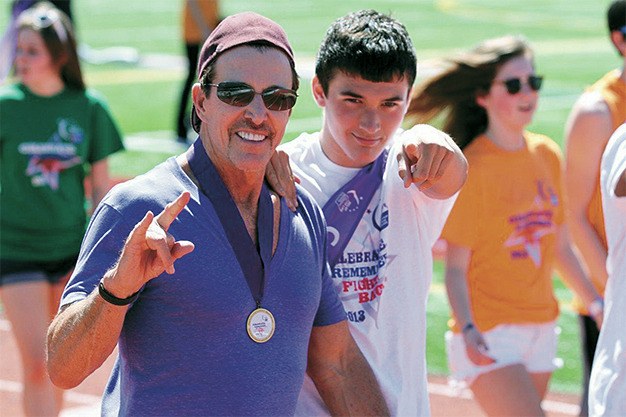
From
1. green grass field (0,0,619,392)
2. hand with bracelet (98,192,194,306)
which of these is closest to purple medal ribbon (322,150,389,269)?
hand with bracelet (98,192,194,306)

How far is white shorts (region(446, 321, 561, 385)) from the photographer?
19.8 ft

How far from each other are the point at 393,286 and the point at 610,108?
2.38 m

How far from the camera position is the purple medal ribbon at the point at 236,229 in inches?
134

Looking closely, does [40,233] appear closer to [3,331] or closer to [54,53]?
[54,53]

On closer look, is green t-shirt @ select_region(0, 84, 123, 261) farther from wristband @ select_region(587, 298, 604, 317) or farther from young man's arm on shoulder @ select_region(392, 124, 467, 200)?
young man's arm on shoulder @ select_region(392, 124, 467, 200)

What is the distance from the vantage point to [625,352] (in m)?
4.32

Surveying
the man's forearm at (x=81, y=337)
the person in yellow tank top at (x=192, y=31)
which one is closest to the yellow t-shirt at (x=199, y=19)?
the person in yellow tank top at (x=192, y=31)

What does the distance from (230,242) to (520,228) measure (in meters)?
3.07

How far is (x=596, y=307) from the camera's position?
6.26 metres

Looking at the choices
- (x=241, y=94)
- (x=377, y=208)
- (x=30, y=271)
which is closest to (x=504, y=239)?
(x=377, y=208)

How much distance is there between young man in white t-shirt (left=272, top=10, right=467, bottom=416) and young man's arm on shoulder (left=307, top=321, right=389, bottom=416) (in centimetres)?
19

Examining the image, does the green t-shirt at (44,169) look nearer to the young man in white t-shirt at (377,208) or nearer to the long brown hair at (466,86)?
the long brown hair at (466,86)

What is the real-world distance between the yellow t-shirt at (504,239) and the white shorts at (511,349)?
0.05 meters

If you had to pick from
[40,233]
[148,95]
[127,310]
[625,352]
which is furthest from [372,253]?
[148,95]
